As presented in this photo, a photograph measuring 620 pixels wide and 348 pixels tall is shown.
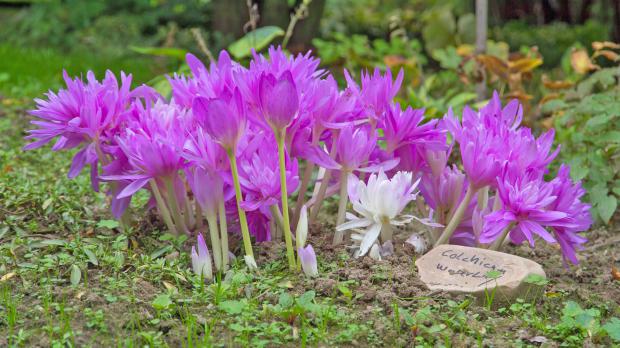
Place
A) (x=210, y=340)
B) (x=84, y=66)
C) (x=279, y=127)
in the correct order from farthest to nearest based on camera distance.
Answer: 1. (x=84, y=66)
2. (x=279, y=127)
3. (x=210, y=340)

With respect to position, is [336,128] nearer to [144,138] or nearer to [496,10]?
[144,138]

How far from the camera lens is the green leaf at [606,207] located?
3.45 metres

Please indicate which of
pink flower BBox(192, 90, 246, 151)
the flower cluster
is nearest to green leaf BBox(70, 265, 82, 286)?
the flower cluster

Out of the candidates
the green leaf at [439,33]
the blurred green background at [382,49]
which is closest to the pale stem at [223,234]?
the blurred green background at [382,49]

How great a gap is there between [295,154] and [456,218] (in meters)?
0.60

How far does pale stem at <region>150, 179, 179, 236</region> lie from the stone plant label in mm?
877

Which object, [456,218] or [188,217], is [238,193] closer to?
[188,217]

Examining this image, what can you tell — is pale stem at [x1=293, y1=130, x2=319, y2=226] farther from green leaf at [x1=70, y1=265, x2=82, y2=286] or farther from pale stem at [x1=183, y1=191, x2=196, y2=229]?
green leaf at [x1=70, y1=265, x2=82, y2=286]

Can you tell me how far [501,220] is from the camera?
96.5 inches

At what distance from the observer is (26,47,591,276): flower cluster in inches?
93.8

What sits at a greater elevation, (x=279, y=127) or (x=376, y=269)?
(x=279, y=127)

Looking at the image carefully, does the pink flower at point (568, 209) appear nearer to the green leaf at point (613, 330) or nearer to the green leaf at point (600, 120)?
the green leaf at point (613, 330)

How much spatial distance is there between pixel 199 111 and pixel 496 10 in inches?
481

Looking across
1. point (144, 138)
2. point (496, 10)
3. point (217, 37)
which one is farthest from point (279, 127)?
point (496, 10)
